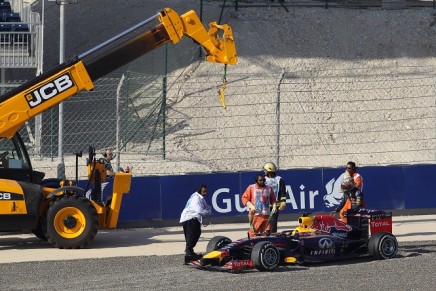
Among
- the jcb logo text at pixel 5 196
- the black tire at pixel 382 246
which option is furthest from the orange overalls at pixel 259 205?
the jcb logo text at pixel 5 196

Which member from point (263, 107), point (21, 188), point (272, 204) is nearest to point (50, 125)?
point (263, 107)

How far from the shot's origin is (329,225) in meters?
17.8

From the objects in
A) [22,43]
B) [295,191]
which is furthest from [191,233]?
[22,43]

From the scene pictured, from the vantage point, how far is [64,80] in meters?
19.5


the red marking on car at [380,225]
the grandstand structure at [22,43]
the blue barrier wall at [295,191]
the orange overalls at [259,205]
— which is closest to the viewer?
the red marking on car at [380,225]

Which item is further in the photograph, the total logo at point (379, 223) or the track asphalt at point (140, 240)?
the track asphalt at point (140, 240)

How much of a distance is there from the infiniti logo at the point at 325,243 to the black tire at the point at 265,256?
0.94 meters

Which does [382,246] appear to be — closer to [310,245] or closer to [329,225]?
[329,225]

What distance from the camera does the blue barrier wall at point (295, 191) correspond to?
866 inches

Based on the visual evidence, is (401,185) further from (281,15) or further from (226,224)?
(281,15)

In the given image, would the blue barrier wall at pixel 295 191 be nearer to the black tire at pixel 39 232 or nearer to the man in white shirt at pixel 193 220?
the black tire at pixel 39 232

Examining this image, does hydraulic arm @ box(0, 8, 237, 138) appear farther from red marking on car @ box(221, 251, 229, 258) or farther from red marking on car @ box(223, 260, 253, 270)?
red marking on car @ box(223, 260, 253, 270)

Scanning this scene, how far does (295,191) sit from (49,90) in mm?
6008

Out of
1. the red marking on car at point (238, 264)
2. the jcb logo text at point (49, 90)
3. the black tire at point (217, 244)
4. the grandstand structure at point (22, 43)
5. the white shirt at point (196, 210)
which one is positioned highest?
the grandstand structure at point (22, 43)
